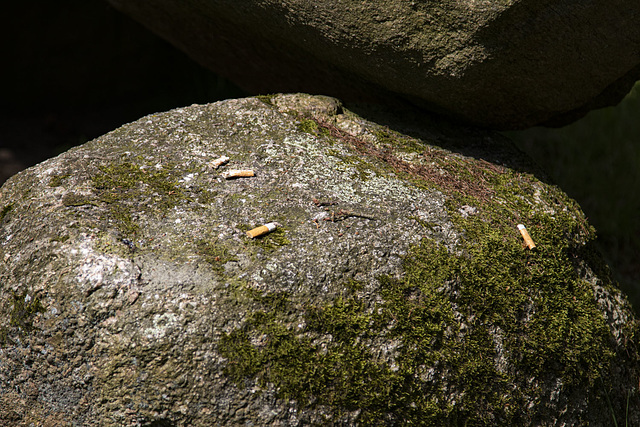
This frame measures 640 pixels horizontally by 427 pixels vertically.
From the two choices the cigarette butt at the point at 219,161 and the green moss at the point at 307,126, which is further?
the green moss at the point at 307,126

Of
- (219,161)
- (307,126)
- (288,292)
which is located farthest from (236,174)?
(288,292)

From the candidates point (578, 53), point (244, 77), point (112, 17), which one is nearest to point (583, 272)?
point (578, 53)

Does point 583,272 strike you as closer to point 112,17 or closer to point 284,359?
point 284,359

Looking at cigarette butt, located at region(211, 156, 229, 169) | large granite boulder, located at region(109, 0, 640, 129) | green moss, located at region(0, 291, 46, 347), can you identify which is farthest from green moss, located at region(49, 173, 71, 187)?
large granite boulder, located at region(109, 0, 640, 129)

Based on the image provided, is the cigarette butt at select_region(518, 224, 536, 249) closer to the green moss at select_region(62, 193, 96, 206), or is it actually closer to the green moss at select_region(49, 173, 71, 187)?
the green moss at select_region(62, 193, 96, 206)

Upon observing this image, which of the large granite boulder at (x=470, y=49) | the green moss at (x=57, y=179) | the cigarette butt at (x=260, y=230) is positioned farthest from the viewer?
the large granite boulder at (x=470, y=49)

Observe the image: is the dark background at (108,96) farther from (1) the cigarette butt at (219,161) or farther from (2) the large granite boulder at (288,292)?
(1) the cigarette butt at (219,161)

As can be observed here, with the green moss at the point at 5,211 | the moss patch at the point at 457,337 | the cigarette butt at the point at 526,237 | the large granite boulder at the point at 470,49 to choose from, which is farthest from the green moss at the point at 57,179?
the cigarette butt at the point at 526,237
